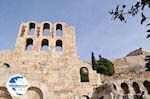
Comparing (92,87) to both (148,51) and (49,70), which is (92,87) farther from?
(148,51)

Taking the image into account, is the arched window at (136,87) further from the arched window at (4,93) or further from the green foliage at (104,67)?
the arched window at (4,93)

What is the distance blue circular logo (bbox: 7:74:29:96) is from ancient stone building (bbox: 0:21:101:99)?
2.13 m

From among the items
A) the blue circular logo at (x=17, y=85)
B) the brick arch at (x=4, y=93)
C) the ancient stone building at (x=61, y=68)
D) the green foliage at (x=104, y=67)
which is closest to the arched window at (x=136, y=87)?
the ancient stone building at (x=61, y=68)

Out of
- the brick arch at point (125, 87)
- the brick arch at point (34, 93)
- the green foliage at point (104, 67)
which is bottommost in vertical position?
the brick arch at point (34, 93)

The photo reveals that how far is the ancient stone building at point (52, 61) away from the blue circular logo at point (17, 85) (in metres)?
2.13

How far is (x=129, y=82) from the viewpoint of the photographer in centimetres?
2903

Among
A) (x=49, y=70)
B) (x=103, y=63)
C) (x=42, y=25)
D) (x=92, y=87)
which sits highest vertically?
(x=42, y=25)

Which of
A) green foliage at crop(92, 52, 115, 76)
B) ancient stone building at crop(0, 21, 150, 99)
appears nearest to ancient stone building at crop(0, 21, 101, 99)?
ancient stone building at crop(0, 21, 150, 99)

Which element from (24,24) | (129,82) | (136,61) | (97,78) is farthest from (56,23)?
(136,61)

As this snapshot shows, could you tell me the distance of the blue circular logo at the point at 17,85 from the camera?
2109 centimetres

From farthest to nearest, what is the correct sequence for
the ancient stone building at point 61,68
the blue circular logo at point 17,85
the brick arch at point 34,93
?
the ancient stone building at point 61,68, the brick arch at point 34,93, the blue circular logo at point 17,85

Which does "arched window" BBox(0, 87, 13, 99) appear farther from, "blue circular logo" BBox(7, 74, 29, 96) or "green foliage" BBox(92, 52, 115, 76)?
"green foliage" BBox(92, 52, 115, 76)

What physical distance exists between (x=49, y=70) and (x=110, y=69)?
15.7 metres

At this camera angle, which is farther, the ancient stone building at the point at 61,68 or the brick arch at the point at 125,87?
the brick arch at the point at 125,87
